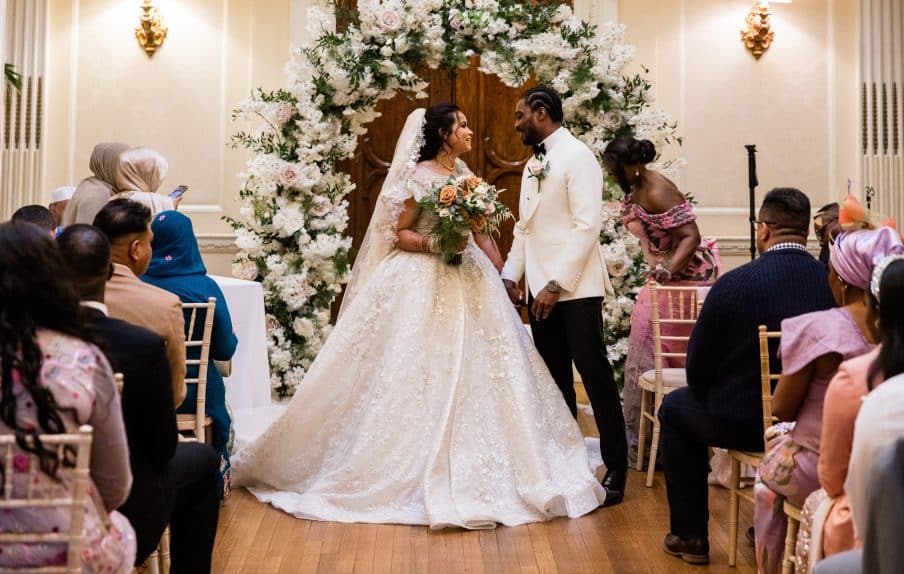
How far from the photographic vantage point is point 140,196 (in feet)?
15.9

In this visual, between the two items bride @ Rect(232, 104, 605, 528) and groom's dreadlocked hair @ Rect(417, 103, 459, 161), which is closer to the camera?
bride @ Rect(232, 104, 605, 528)

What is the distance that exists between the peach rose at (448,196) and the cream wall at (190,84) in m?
3.45

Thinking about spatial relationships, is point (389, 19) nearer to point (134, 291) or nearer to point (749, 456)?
point (134, 291)

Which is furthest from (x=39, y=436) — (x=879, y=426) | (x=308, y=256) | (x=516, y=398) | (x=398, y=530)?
(x=308, y=256)

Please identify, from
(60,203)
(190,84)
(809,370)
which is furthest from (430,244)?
(190,84)

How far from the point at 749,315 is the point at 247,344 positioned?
8.79ft

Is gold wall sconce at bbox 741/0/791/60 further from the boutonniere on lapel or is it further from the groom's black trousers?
the groom's black trousers

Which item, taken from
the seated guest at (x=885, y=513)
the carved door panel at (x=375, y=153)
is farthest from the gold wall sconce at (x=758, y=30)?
the seated guest at (x=885, y=513)

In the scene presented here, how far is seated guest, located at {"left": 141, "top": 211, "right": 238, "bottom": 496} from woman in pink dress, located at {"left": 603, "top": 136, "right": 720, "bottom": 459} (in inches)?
81.1

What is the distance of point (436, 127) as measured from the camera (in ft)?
15.3

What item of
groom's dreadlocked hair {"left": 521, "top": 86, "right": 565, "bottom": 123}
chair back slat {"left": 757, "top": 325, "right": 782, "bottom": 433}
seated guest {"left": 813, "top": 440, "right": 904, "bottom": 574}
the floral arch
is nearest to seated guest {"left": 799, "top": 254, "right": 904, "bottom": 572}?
seated guest {"left": 813, "top": 440, "right": 904, "bottom": 574}

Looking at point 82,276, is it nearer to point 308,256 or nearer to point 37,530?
point 37,530

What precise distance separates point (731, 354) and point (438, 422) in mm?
1310

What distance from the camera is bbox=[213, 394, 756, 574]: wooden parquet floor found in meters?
3.56
